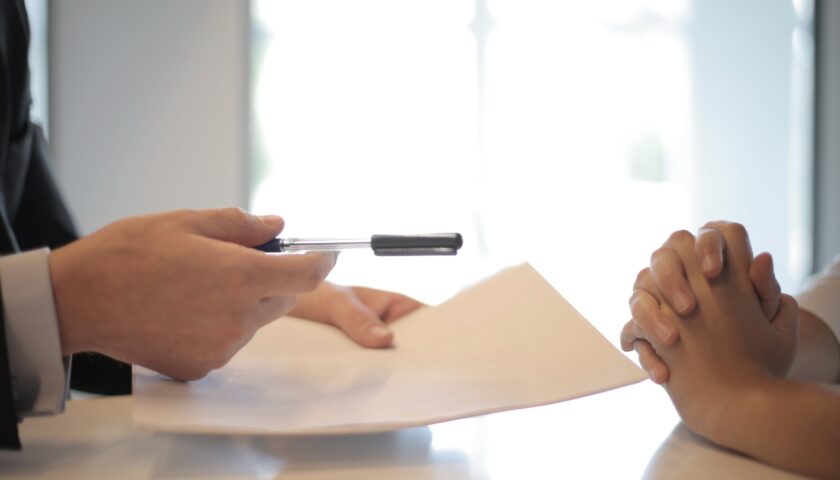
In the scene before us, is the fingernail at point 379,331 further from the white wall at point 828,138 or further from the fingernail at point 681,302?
the white wall at point 828,138

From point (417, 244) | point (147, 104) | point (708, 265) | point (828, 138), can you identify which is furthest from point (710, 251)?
point (828, 138)

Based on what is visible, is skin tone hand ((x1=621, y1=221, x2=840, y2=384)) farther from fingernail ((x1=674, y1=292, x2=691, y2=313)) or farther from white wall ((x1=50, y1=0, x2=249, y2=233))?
white wall ((x1=50, y1=0, x2=249, y2=233))

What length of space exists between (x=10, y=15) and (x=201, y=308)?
2.00 feet

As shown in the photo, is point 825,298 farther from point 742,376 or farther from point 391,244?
point 391,244

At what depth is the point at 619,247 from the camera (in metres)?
3.08

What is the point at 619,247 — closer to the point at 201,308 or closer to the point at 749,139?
the point at 749,139

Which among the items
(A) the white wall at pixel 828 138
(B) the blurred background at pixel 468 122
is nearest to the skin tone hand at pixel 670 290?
(B) the blurred background at pixel 468 122

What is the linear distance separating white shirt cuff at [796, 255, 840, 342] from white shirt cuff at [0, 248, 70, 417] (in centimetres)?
66

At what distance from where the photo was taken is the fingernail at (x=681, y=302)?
0.46 metres

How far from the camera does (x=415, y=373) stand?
19.6 inches

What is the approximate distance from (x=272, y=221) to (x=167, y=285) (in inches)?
3.4

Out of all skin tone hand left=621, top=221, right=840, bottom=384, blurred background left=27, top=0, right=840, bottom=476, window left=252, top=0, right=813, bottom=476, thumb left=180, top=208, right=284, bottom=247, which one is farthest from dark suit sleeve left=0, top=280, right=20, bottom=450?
window left=252, top=0, right=813, bottom=476

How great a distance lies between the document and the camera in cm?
40

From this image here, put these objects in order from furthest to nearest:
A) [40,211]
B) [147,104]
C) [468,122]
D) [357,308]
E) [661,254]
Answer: [468,122] < [147,104] < [40,211] < [357,308] < [661,254]
